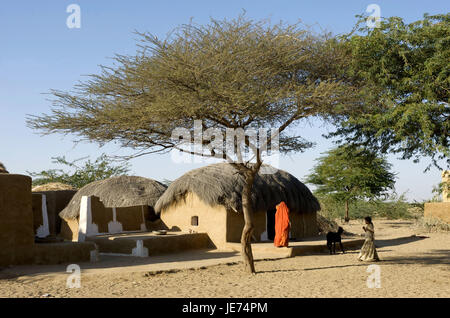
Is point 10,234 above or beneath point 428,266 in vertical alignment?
above

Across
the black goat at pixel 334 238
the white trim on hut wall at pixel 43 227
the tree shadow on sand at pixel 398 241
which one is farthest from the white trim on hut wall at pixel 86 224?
the tree shadow on sand at pixel 398 241

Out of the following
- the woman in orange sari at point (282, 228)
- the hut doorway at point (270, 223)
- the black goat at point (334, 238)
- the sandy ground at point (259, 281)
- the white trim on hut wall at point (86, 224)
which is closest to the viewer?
the sandy ground at point (259, 281)

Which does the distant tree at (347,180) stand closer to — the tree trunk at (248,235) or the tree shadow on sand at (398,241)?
the tree shadow on sand at (398,241)

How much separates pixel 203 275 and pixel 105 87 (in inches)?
191

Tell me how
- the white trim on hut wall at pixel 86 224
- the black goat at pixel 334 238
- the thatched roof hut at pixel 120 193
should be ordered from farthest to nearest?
the thatched roof hut at pixel 120 193
the white trim on hut wall at pixel 86 224
the black goat at pixel 334 238

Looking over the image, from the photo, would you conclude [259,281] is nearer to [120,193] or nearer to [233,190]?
[233,190]

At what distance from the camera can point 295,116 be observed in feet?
38.1

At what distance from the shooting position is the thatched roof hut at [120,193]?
64.3ft

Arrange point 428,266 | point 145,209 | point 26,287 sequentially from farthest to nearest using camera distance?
point 145,209, point 428,266, point 26,287

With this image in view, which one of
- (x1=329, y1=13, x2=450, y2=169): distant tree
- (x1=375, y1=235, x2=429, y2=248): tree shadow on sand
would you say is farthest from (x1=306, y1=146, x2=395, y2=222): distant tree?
(x1=329, y1=13, x2=450, y2=169): distant tree

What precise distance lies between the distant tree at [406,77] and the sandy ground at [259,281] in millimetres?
3109

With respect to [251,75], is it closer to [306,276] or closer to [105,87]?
[105,87]
